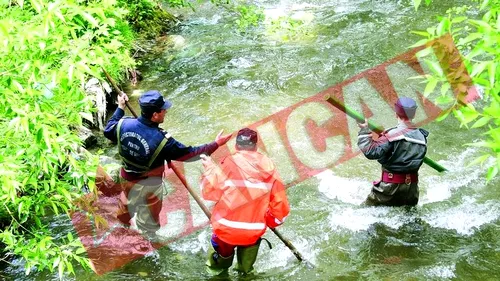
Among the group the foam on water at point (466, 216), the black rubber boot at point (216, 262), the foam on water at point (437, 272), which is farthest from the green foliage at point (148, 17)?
the foam on water at point (437, 272)

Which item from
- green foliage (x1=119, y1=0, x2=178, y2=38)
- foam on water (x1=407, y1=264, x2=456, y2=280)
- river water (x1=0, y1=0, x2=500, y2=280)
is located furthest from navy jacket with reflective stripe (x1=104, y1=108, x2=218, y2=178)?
green foliage (x1=119, y1=0, x2=178, y2=38)

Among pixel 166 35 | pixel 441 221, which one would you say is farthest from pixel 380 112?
pixel 166 35

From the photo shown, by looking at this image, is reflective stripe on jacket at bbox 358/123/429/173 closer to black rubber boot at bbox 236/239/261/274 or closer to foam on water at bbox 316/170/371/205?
foam on water at bbox 316/170/371/205

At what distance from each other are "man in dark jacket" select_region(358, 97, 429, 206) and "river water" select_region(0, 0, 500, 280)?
0.55 m

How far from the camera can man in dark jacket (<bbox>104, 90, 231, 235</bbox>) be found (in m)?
4.91

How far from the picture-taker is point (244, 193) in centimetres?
449

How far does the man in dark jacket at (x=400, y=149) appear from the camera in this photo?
529 cm

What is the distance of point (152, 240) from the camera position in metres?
5.95

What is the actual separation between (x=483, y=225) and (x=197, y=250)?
3501 mm

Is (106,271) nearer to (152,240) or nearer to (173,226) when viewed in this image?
(152,240)

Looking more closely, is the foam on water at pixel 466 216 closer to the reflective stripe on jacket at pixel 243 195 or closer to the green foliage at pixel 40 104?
the reflective stripe on jacket at pixel 243 195

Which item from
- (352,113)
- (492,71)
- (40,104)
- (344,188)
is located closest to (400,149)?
(352,113)

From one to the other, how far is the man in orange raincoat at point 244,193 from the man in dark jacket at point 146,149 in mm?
485

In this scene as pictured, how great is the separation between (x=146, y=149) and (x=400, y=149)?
2.79 metres
